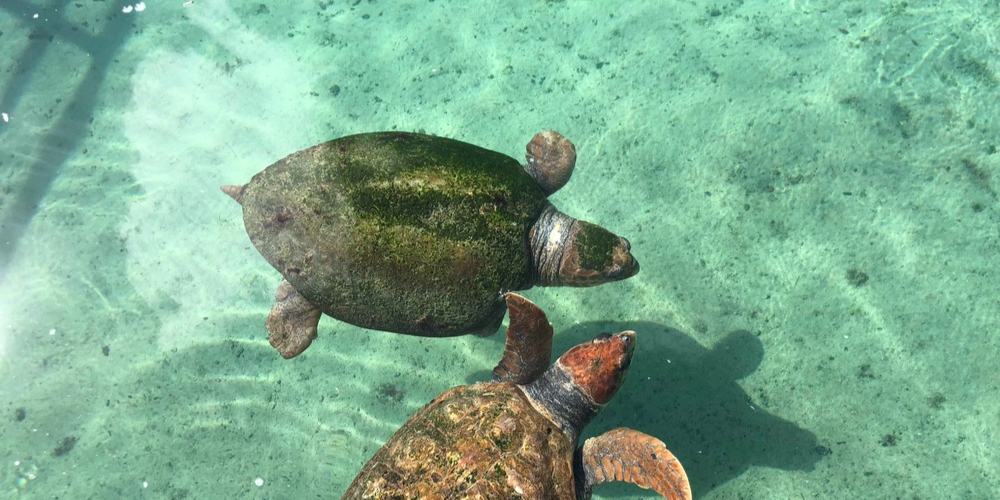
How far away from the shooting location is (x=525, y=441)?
303cm

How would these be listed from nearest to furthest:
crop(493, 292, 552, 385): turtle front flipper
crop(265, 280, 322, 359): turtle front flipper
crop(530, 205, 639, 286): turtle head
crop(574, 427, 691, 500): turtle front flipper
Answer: crop(574, 427, 691, 500): turtle front flipper, crop(493, 292, 552, 385): turtle front flipper, crop(530, 205, 639, 286): turtle head, crop(265, 280, 322, 359): turtle front flipper

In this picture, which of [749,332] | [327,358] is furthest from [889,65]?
[327,358]

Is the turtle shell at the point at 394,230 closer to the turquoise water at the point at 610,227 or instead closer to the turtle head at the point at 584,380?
the turtle head at the point at 584,380

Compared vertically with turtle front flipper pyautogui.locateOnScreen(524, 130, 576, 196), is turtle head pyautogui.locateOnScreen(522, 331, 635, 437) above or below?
below

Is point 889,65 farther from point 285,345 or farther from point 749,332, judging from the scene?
point 285,345

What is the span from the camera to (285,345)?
3.89 m

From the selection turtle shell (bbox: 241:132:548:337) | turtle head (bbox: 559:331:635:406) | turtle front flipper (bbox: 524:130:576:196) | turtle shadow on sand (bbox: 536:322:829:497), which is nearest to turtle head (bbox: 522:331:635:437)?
turtle head (bbox: 559:331:635:406)

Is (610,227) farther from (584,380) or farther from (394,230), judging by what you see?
(394,230)

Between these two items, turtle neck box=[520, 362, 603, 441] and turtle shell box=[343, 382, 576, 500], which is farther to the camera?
turtle neck box=[520, 362, 603, 441]

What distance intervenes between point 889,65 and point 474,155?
384 cm

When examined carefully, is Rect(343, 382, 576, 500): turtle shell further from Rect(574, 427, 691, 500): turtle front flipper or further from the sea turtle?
the sea turtle

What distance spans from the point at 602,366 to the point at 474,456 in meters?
0.94

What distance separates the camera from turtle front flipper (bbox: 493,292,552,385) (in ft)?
10.9

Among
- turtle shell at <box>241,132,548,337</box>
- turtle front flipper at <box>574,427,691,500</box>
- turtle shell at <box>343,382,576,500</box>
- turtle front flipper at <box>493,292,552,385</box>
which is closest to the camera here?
turtle shell at <box>343,382,576,500</box>
